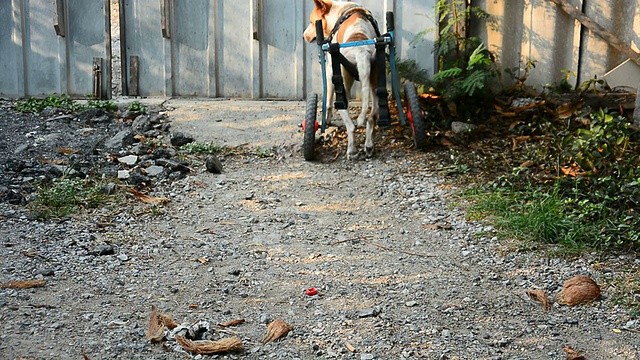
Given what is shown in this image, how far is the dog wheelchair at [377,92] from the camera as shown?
23.4 feet

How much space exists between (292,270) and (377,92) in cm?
267

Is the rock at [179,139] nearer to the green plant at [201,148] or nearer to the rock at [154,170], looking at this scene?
the green plant at [201,148]

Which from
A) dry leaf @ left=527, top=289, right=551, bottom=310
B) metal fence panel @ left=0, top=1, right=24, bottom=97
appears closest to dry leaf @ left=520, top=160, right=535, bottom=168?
dry leaf @ left=527, top=289, right=551, bottom=310

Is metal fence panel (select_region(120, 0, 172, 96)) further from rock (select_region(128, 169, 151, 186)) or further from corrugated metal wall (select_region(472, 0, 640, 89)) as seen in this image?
corrugated metal wall (select_region(472, 0, 640, 89))

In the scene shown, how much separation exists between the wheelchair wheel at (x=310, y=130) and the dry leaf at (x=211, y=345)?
12.1ft

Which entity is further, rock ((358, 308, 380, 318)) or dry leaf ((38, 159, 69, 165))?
dry leaf ((38, 159, 69, 165))

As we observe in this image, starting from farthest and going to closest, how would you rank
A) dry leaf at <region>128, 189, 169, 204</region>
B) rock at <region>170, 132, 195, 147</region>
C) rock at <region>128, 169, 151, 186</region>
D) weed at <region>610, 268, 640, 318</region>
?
rock at <region>170, 132, 195, 147</region> → rock at <region>128, 169, 151, 186</region> → dry leaf at <region>128, 189, 169, 204</region> → weed at <region>610, 268, 640, 318</region>

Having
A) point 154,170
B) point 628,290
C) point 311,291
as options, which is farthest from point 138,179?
point 628,290

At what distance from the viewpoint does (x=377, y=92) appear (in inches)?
282

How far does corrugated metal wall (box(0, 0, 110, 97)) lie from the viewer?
9375 mm

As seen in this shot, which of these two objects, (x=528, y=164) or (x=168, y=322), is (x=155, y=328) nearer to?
(x=168, y=322)

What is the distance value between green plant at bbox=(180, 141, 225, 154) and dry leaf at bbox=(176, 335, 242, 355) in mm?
3943

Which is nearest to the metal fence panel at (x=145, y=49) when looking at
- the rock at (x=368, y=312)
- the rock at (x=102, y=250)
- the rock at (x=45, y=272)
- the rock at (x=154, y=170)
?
the rock at (x=154, y=170)

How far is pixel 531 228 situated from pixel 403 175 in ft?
5.82
